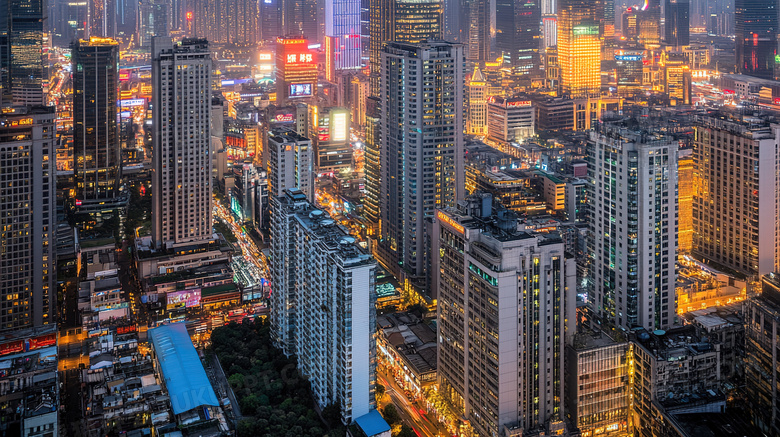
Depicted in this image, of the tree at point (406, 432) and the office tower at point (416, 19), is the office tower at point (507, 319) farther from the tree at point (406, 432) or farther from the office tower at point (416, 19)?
the office tower at point (416, 19)

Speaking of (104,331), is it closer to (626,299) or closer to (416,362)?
(416,362)

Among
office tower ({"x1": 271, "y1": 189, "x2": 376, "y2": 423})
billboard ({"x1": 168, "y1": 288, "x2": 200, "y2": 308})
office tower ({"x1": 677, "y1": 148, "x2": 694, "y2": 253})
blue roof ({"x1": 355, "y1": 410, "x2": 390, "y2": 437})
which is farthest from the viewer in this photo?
office tower ({"x1": 677, "y1": 148, "x2": 694, "y2": 253})

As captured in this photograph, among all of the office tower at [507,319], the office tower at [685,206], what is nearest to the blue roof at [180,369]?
the office tower at [507,319]

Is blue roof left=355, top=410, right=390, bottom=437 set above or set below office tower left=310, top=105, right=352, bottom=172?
below

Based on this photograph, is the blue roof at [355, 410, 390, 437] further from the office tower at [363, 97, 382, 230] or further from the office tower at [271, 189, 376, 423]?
the office tower at [363, 97, 382, 230]

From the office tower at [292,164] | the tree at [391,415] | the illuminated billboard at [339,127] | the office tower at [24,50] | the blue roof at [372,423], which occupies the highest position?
the office tower at [24,50]

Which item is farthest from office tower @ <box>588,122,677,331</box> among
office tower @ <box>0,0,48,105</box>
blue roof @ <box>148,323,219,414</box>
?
office tower @ <box>0,0,48,105</box>
